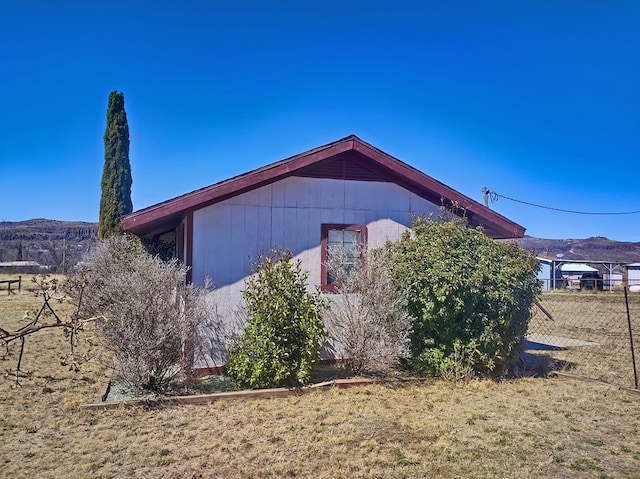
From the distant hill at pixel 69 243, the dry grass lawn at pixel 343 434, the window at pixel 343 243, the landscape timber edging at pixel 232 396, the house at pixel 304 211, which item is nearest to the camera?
the dry grass lawn at pixel 343 434

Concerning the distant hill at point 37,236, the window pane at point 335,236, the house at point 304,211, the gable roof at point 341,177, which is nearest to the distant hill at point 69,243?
the distant hill at point 37,236

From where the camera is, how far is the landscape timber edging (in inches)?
250

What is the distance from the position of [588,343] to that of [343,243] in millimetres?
7585

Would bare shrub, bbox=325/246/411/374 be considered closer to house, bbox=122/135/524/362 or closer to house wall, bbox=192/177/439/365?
house, bbox=122/135/524/362

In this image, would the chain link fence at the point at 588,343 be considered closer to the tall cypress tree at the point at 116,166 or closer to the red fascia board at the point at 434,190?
the red fascia board at the point at 434,190

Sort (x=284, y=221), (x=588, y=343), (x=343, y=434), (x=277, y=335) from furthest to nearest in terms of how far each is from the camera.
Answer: (x=588, y=343), (x=284, y=221), (x=277, y=335), (x=343, y=434)

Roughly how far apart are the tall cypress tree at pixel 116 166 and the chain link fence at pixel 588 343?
19.0m


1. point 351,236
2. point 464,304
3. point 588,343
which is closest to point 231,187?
point 351,236

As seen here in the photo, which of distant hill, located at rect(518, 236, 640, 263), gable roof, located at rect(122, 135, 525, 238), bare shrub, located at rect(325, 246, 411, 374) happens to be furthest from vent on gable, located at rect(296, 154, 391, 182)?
distant hill, located at rect(518, 236, 640, 263)

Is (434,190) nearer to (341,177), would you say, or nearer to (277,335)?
(341,177)

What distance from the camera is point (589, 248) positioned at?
6950 centimetres

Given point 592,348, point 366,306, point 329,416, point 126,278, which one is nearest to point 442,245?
point 366,306

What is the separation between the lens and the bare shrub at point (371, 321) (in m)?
7.67

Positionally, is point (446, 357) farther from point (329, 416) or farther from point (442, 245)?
point (329, 416)
